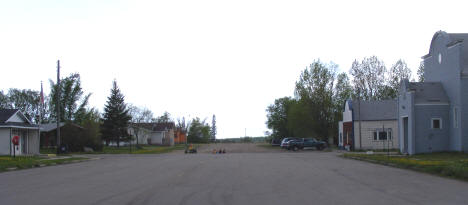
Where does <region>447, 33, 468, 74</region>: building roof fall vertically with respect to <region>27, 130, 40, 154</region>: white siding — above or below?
above

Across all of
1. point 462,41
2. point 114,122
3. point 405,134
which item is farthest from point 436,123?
point 114,122

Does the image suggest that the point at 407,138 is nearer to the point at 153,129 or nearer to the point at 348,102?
the point at 348,102

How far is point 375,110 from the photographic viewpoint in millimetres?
55125

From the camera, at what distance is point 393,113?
178ft

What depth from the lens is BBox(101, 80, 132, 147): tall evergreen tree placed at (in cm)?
6825

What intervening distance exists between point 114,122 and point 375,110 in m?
36.8

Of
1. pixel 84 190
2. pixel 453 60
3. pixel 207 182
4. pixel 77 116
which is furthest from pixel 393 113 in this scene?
pixel 77 116

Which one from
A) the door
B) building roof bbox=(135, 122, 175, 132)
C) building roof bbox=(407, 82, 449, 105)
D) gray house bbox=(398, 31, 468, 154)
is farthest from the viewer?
building roof bbox=(135, 122, 175, 132)

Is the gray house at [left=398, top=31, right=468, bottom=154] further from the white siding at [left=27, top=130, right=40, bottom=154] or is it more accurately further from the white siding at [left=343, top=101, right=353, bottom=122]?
the white siding at [left=27, top=130, right=40, bottom=154]


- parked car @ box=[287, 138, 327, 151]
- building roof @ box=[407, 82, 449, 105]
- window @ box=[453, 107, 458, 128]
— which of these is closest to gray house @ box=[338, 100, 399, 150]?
parked car @ box=[287, 138, 327, 151]

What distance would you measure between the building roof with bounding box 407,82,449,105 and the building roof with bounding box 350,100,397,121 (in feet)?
50.4

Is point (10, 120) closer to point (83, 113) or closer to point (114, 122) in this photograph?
point (114, 122)

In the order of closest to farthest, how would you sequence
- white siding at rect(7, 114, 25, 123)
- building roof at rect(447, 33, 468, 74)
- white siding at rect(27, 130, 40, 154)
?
1. building roof at rect(447, 33, 468, 74)
2. white siding at rect(7, 114, 25, 123)
3. white siding at rect(27, 130, 40, 154)

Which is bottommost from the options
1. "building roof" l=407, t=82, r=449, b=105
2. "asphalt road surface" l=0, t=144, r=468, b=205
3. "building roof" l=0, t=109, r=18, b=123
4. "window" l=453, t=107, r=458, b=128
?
→ "asphalt road surface" l=0, t=144, r=468, b=205
